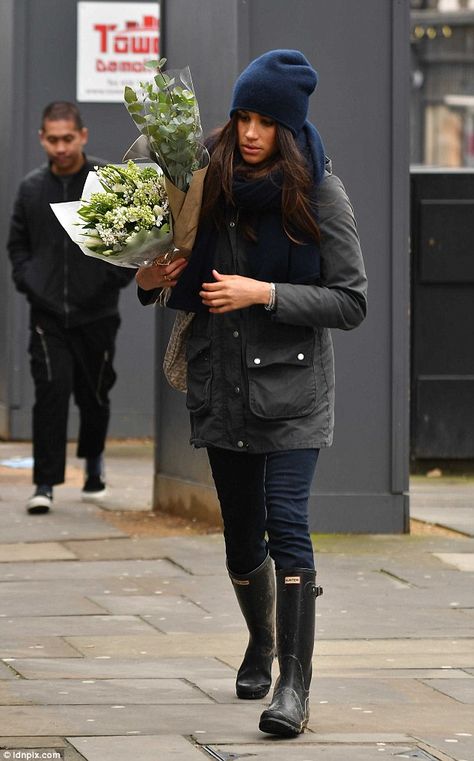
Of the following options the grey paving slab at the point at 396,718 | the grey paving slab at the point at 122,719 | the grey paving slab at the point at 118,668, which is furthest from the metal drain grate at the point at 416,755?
the grey paving slab at the point at 118,668

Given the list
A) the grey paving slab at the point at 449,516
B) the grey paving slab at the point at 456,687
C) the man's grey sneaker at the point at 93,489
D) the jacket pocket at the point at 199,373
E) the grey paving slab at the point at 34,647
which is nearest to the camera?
the jacket pocket at the point at 199,373

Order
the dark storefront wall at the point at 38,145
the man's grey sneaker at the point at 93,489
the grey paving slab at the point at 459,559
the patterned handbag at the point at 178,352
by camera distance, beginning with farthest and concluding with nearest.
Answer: the dark storefront wall at the point at 38,145 → the man's grey sneaker at the point at 93,489 → the grey paving slab at the point at 459,559 → the patterned handbag at the point at 178,352

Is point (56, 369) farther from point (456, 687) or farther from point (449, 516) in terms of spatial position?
point (456, 687)

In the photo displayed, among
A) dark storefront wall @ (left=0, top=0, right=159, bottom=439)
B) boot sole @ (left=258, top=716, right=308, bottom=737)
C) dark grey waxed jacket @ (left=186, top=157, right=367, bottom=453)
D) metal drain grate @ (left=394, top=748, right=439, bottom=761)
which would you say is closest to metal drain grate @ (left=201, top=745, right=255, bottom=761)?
boot sole @ (left=258, top=716, right=308, bottom=737)

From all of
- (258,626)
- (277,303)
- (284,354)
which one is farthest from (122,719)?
(277,303)

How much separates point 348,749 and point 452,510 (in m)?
4.96

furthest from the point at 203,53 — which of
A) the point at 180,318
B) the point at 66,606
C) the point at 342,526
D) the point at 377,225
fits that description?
the point at 180,318

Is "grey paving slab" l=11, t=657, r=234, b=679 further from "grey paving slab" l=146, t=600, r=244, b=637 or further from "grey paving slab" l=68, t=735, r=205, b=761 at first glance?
"grey paving slab" l=68, t=735, r=205, b=761

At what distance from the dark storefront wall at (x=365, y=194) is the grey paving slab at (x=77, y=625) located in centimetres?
213

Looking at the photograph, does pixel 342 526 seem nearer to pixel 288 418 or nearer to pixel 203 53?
pixel 203 53

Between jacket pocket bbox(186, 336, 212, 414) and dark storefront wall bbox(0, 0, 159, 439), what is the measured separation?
7.52 meters

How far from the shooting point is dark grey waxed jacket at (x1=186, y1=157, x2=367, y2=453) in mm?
5094

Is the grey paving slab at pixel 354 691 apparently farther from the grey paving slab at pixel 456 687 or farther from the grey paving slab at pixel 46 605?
the grey paving slab at pixel 46 605

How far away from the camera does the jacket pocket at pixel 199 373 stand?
17.1ft
